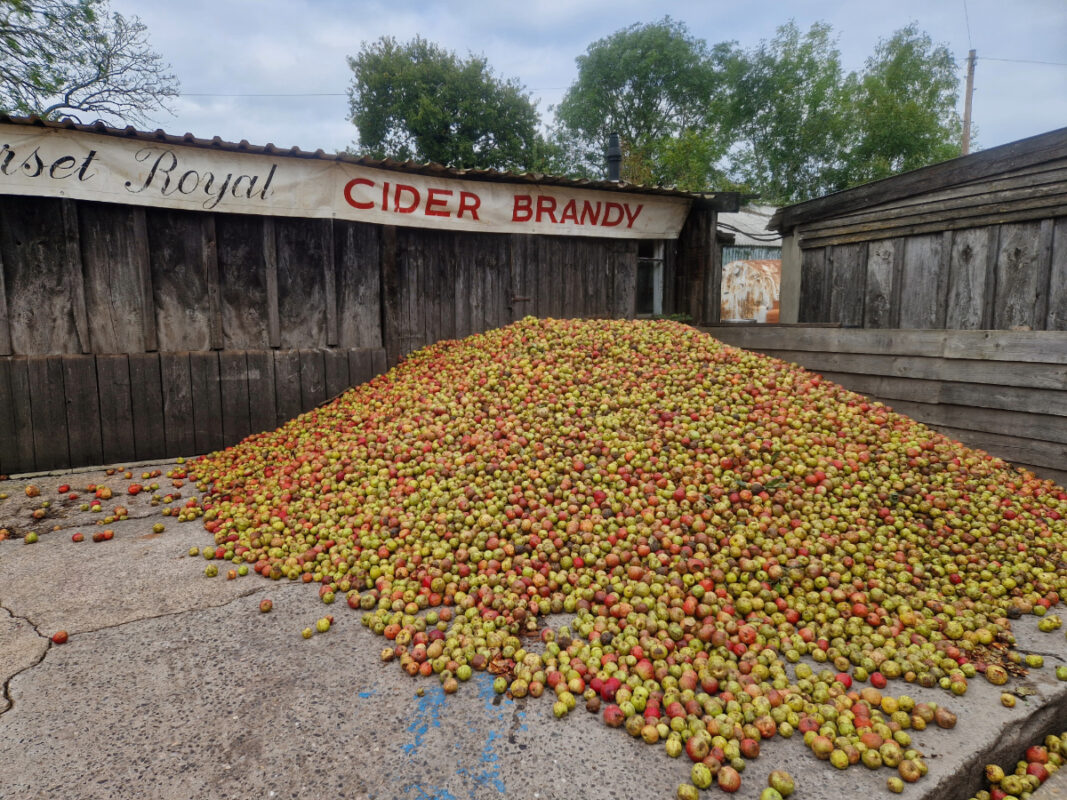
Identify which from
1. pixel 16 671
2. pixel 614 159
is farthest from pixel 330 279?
pixel 614 159

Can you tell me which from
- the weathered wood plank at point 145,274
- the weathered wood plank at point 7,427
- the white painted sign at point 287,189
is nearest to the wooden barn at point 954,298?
the white painted sign at point 287,189

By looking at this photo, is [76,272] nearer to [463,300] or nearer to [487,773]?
[463,300]

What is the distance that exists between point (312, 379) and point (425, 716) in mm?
5359

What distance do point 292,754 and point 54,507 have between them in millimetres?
4357

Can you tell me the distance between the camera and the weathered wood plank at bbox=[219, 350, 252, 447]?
6633mm

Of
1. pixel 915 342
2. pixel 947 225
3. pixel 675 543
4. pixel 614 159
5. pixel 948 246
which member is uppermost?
pixel 614 159

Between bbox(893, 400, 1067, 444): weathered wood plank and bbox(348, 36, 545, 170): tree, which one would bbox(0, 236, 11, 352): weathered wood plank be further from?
bbox(348, 36, 545, 170): tree

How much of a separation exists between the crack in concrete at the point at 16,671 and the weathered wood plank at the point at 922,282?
9570 millimetres

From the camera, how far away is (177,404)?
6.41 meters

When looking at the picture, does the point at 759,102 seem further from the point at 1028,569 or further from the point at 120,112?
the point at 1028,569

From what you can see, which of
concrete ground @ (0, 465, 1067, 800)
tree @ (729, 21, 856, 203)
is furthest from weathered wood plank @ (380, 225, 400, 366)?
tree @ (729, 21, 856, 203)

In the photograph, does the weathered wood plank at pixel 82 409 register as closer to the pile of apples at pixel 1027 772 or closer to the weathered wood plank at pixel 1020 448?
the pile of apples at pixel 1027 772

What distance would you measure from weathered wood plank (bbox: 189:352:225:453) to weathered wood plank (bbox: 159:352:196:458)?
0.13 feet

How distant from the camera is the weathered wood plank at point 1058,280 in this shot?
6.35 metres
